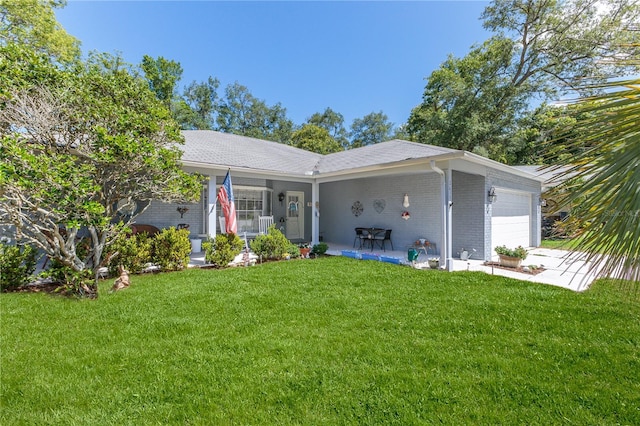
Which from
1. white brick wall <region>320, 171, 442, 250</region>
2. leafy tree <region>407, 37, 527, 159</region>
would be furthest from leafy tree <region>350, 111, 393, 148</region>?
white brick wall <region>320, 171, 442, 250</region>

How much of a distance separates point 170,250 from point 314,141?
2396cm

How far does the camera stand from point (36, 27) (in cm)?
1512

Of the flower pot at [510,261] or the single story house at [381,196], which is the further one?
the single story house at [381,196]

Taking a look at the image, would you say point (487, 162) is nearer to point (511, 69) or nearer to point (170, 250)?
point (170, 250)

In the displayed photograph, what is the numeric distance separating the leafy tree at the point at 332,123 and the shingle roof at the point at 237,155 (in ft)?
83.6

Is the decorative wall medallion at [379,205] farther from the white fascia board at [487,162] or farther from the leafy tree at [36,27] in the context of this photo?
the leafy tree at [36,27]

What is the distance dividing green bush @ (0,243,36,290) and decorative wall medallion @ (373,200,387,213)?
9.88m

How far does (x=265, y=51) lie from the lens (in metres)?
19.6

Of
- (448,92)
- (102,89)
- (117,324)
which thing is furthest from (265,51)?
(117,324)

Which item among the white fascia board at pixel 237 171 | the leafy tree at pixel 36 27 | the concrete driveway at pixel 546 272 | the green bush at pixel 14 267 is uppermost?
the leafy tree at pixel 36 27

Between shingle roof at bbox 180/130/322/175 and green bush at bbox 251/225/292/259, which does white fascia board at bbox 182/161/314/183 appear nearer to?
shingle roof at bbox 180/130/322/175

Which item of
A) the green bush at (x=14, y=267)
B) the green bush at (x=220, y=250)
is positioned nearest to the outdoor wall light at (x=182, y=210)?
the green bush at (x=220, y=250)

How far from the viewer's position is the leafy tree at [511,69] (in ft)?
55.0

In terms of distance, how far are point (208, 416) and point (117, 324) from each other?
266 centimetres
